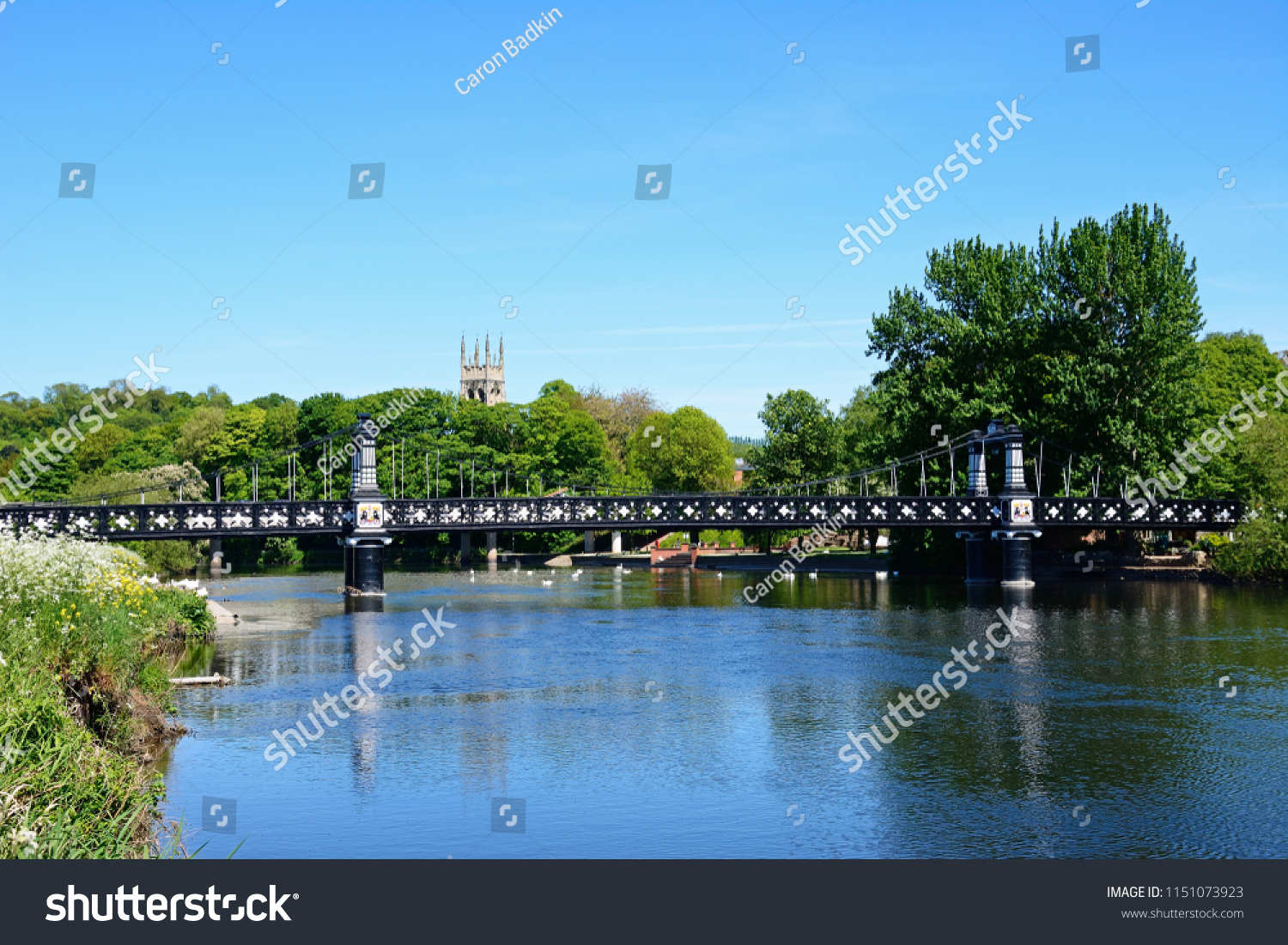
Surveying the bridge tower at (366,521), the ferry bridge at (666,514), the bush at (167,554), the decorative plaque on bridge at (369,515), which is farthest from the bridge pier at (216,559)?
the decorative plaque on bridge at (369,515)

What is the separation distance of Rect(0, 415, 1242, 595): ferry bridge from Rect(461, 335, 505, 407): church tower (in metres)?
113

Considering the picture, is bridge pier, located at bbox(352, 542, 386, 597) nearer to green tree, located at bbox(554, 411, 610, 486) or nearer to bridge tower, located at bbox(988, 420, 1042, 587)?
bridge tower, located at bbox(988, 420, 1042, 587)

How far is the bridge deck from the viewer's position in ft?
189

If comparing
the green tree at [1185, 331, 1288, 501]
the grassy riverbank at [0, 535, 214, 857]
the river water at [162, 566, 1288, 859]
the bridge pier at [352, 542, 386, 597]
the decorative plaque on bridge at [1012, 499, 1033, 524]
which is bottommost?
the river water at [162, 566, 1288, 859]

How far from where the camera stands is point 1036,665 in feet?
112

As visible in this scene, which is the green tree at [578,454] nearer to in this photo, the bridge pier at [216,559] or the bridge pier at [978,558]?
the bridge pier at [216,559]

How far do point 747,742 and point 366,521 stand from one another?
37.5 metres

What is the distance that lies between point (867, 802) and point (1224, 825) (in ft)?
16.7

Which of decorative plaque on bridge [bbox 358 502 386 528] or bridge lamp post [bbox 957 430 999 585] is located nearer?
decorative plaque on bridge [bbox 358 502 386 528]

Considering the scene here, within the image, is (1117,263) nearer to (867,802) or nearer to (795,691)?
(795,691)

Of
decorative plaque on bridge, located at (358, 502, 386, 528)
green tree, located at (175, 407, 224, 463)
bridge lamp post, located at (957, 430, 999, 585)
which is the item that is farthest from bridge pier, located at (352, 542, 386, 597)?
green tree, located at (175, 407, 224, 463)

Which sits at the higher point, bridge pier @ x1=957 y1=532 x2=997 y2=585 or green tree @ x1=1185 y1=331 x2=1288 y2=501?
green tree @ x1=1185 y1=331 x2=1288 y2=501

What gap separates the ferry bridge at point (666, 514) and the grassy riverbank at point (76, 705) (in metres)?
26.8
